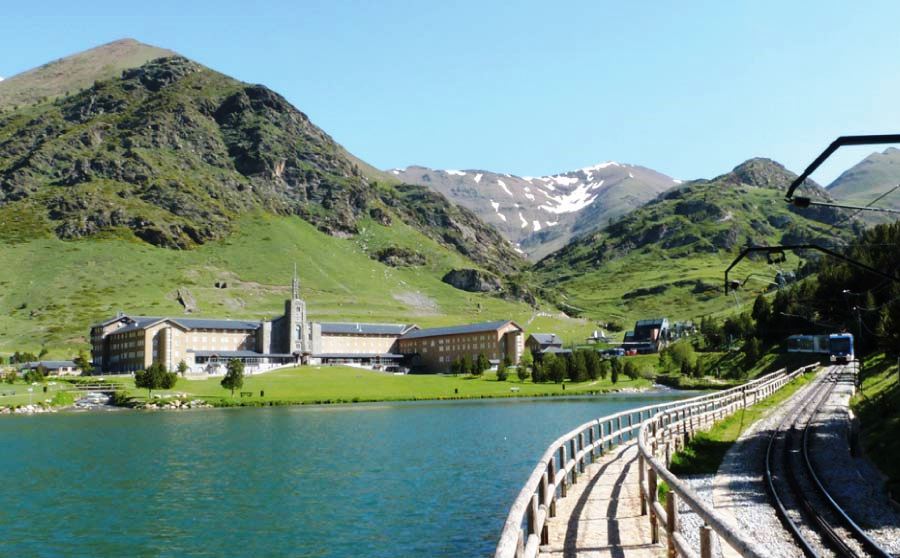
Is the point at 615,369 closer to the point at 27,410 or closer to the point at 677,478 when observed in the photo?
the point at 27,410

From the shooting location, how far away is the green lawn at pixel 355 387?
140 metres

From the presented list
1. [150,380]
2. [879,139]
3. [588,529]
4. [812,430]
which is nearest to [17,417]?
[150,380]

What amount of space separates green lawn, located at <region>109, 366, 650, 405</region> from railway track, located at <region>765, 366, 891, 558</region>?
10247 cm

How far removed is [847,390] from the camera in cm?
8019

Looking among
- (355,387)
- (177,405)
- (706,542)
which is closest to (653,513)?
(706,542)

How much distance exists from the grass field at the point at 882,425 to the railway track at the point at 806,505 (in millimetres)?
2991

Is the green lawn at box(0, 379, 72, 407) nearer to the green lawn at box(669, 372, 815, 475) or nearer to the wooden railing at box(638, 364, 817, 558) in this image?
the wooden railing at box(638, 364, 817, 558)

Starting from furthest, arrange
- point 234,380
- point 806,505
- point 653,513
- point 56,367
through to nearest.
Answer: point 56,367, point 234,380, point 806,505, point 653,513

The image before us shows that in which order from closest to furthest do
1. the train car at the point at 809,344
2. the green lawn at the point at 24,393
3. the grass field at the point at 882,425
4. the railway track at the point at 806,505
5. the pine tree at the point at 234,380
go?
the railway track at the point at 806,505, the grass field at the point at 882,425, the train car at the point at 809,344, the green lawn at the point at 24,393, the pine tree at the point at 234,380

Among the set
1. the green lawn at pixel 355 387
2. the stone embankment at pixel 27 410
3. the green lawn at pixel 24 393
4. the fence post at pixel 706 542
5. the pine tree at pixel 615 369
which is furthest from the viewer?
the pine tree at pixel 615 369

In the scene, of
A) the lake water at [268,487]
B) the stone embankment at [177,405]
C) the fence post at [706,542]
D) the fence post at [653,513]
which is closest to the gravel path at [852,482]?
the fence post at [653,513]

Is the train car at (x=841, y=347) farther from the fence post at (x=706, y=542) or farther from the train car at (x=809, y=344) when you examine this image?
the fence post at (x=706, y=542)

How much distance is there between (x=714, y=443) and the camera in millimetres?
44125

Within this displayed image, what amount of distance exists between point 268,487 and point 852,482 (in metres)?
31.0
